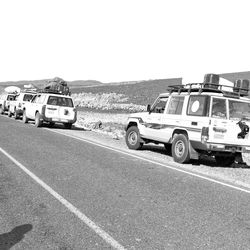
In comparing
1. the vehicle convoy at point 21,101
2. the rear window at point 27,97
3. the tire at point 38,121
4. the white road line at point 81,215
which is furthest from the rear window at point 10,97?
the white road line at point 81,215

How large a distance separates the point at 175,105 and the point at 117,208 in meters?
6.97

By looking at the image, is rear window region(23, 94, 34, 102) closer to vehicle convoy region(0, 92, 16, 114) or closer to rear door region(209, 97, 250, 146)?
vehicle convoy region(0, 92, 16, 114)

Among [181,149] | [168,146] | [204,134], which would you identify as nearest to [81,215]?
[204,134]

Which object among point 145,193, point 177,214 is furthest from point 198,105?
point 177,214

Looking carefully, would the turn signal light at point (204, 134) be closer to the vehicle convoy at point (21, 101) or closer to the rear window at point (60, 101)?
the rear window at point (60, 101)

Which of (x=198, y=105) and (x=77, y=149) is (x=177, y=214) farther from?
(x=77, y=149)

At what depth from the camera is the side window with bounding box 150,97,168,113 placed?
44.5 ft

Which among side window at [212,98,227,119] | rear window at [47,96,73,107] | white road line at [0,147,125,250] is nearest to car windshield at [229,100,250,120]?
side window at [212,98,227,119]

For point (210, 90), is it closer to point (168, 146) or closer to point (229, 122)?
point (229, 122)

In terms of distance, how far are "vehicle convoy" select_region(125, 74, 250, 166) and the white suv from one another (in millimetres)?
9865

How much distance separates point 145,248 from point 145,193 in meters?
2.76

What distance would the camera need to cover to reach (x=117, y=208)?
6.27 metres

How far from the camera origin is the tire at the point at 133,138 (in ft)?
47.4

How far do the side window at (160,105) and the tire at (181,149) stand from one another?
1644 mm
